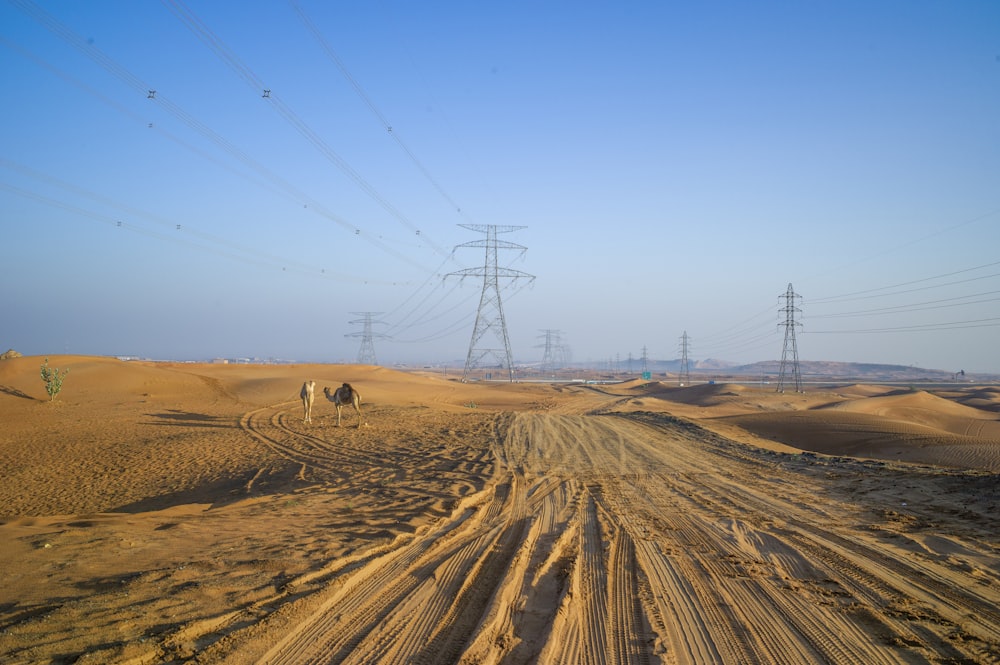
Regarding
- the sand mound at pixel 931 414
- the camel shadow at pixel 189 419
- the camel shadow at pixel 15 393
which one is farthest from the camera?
the sand mound at pixel 931 414

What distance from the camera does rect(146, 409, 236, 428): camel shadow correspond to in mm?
23788

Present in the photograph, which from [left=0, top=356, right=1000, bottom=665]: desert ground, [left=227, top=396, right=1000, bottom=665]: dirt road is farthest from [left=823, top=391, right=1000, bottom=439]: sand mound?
[left=227, top=396, right=1000, bottom=665]: dirt road

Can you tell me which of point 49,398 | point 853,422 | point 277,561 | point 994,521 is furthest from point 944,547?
point 49,398

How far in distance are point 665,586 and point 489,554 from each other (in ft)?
7.34

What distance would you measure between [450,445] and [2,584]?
1396 centimetres

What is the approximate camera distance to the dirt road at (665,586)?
15.6ft

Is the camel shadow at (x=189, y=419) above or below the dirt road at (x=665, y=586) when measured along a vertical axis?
below

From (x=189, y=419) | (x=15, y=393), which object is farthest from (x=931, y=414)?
(x=15, y=393)

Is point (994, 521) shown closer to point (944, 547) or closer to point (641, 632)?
point (944, 547)

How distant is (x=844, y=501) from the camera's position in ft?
37.2

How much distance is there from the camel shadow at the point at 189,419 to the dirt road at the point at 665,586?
17.0 m

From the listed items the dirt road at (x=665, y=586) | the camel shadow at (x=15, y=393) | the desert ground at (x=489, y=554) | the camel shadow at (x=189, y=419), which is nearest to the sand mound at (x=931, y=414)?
the desert ground at (x=489, y=554)

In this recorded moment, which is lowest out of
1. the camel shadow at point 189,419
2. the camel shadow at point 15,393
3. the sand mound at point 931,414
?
the camel shadow at point 189,419

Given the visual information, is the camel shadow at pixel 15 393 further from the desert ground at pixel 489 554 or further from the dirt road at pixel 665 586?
the dirt road at pixel 665 586
